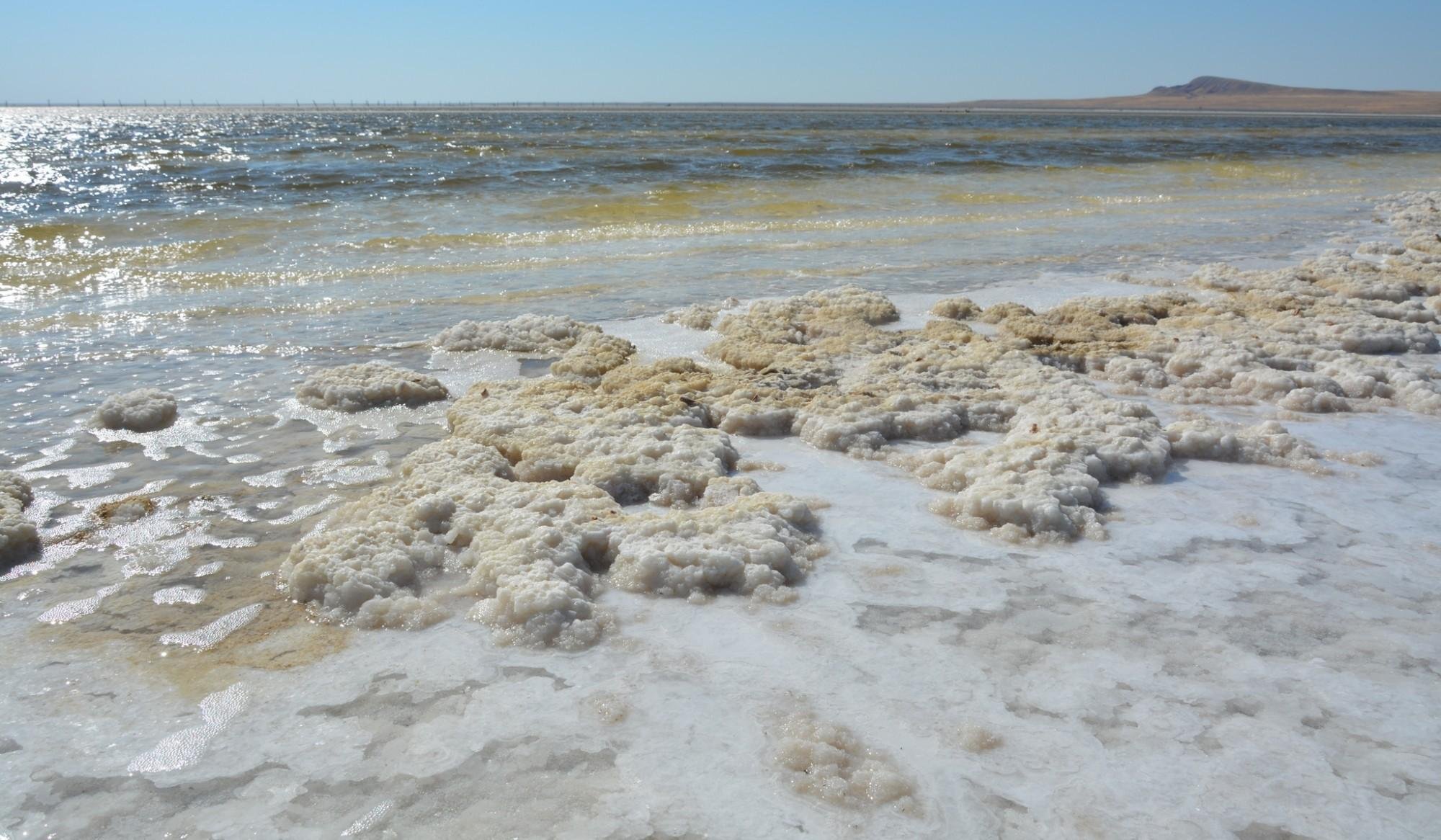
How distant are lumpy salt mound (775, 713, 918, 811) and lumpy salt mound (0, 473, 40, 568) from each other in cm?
225

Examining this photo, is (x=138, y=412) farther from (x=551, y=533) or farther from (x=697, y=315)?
(x=697, y=315)

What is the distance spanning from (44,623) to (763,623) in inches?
70.2

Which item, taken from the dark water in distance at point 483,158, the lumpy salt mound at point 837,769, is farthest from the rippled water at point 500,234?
the lumpy salt mound at point 837,769

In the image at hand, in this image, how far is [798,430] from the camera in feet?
12.2

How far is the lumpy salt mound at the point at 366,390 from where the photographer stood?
4078mm

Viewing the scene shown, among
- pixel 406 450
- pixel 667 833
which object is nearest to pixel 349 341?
pixel 406 450

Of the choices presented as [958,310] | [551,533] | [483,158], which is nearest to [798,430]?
[551,533]

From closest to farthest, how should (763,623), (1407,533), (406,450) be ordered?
(763,623) → (1407,533) → (406,450)

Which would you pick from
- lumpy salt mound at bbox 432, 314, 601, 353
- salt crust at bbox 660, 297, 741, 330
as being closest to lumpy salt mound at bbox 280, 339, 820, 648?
lumpy salt mound at bbox 432, 314, 601, 353

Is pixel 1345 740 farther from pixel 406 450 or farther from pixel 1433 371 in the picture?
pixel 1433 371

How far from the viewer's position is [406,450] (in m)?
3.61

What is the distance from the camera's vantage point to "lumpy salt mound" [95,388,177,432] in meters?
3.79

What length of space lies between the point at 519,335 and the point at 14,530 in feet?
Result: 8.76

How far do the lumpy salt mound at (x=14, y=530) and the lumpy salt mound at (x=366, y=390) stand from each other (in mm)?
1237
